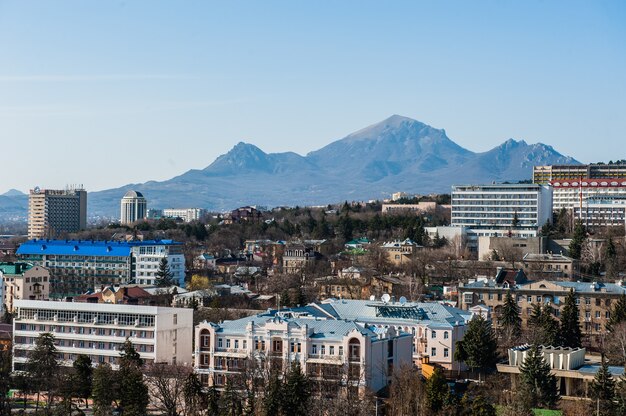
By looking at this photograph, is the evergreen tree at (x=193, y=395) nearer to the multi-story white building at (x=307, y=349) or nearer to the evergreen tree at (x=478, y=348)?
the multi-story white building at (x=307, y=349)

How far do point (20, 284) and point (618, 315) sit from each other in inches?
932

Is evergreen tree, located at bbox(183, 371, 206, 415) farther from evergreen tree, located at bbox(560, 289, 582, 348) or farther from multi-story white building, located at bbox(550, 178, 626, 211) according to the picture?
multi-story white building, located at bbox(550, 178, 626, 211)

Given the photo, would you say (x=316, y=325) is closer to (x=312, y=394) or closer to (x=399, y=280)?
(x=312, y=394)

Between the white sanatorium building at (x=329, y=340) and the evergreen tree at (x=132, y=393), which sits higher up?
the white sanatorium building at (x=329, y=340)

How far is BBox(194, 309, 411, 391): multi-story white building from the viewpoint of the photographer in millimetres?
27516

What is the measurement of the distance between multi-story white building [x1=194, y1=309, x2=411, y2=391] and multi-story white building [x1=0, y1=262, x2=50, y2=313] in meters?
17.4

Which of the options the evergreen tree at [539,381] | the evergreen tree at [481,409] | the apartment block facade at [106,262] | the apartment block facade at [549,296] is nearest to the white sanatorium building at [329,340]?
the evergreen tree at [539,381]

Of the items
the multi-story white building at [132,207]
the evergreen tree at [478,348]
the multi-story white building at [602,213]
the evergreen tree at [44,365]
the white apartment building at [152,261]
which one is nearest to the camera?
the evergreen tree at [44,365]

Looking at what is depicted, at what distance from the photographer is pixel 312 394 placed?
86.8ft

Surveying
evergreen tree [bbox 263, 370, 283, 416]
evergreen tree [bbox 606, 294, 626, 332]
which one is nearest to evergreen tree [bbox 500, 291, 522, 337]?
evergreen tree [bbox 606, 294, 626, 332]

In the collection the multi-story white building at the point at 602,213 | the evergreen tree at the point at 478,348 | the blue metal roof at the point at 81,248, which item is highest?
the multi-story white building at the point at 602,213

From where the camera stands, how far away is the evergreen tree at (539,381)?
26688mm

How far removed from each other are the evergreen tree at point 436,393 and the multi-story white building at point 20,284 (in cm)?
2375

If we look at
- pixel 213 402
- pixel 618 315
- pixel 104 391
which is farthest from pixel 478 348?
pixel 104 391
